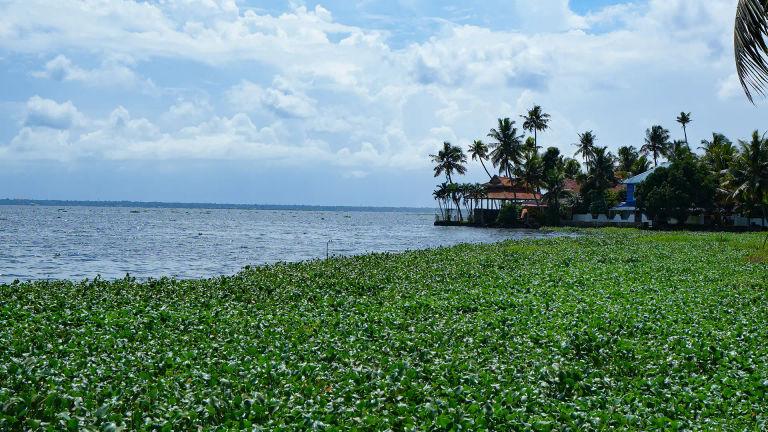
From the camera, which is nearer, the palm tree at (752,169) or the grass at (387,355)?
the grass at (387,355)

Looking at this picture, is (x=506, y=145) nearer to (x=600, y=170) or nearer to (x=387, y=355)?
(x=600, y=170)

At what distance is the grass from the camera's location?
27.3ft

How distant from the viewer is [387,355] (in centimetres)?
1182

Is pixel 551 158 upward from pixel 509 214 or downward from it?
upward

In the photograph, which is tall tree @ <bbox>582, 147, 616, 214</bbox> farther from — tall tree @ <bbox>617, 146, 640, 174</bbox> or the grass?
the grass

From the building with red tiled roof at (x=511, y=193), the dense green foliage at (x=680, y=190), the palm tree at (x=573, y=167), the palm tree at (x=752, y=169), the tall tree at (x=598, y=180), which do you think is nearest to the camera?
the palm tree at (x=752, y=169)

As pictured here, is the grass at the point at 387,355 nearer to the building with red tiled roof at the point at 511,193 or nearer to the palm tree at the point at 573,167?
the building with red tiled roof at the point at 511,193

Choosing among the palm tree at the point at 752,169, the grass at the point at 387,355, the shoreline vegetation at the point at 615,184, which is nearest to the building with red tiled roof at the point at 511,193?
the shoreline vegetation at the point at 615,184

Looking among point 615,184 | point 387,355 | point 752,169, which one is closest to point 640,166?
point 615,184

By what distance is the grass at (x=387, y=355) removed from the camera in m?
8.33

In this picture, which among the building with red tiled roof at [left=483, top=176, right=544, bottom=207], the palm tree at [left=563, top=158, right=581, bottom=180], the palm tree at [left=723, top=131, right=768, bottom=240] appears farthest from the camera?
the palm tree at [left=563, top=158, right=581, bottom=180]

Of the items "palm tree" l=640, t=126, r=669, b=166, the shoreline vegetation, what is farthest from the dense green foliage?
"palm tree" l=640, t=126, r=669, b=166

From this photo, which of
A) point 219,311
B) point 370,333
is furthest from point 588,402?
point 219,311

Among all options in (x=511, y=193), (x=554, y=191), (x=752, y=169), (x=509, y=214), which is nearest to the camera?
(x=752, y=169)
